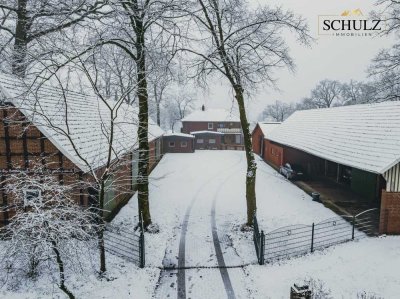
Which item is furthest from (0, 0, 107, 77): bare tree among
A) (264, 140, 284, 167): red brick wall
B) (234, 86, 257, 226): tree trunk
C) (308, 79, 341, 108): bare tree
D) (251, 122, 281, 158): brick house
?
(308, 79, 341, 108): bare tree

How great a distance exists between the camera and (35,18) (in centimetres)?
1433

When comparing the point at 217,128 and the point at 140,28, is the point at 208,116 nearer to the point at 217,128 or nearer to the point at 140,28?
the point at 217,128

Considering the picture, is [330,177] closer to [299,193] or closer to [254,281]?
[299,193]

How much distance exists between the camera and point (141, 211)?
14008 millimetres

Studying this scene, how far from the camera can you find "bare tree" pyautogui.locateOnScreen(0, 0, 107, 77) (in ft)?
39.4

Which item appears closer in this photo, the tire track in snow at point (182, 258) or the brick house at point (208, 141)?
the tire track in snow at point (182, 258)

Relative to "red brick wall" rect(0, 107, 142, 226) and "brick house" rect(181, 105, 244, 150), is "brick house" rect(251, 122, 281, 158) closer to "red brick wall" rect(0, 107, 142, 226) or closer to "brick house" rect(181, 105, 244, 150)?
"brick house" rect(181, 105, 244, 150)

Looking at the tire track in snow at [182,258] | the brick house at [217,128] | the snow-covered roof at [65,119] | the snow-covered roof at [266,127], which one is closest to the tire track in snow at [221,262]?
the tire track in snow at [182,258]

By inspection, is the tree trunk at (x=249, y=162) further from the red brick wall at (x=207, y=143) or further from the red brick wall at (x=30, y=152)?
the red brick wall at (x=207, y=143)

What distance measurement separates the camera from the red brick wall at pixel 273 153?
3012 centimetres

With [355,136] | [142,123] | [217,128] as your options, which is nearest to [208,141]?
[217,128]

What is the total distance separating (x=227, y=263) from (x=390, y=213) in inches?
299

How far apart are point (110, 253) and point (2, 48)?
→ 11.0 m

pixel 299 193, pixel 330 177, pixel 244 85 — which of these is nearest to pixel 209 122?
pixel 330 177
